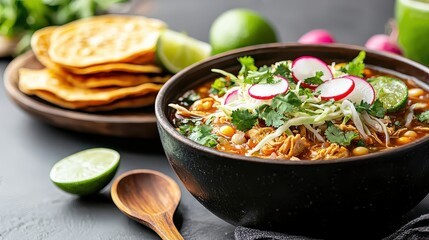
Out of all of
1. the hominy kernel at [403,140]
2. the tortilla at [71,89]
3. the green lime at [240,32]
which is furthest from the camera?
the green lime at [240,32]

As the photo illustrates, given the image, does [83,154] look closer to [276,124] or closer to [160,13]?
[276,124]

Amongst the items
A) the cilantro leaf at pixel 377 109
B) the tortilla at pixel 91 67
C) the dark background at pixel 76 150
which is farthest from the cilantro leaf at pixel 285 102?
the tortilla at pixel 91 67

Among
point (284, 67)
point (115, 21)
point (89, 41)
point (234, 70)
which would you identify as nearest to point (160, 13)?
point (115, 21)

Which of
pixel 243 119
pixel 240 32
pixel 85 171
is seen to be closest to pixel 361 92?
pixel 243 119

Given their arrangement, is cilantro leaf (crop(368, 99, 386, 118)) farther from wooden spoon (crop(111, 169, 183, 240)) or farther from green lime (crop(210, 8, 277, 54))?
green lime (crop(210, 8, 277, 54))

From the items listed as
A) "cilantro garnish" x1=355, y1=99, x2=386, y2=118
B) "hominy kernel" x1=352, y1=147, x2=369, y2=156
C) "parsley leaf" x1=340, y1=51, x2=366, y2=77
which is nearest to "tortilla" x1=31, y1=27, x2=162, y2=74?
"parsley leaf" x1=340, y1=51, x2=366, y2=77

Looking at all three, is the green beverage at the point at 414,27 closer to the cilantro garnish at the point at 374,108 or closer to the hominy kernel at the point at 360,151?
the cilantro garnish at the point at 374,108
